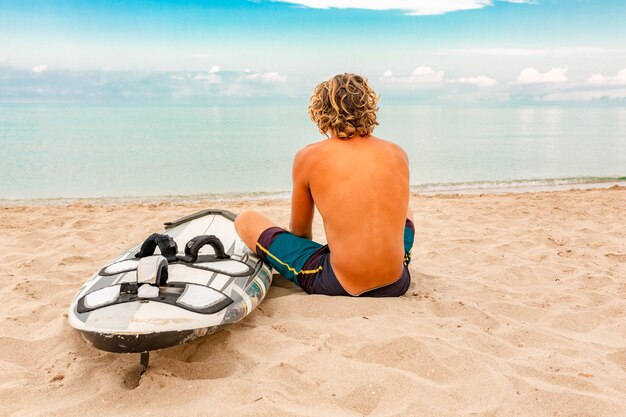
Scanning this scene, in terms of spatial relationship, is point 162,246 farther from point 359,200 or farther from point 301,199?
point 359,200

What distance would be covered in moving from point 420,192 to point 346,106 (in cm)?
781

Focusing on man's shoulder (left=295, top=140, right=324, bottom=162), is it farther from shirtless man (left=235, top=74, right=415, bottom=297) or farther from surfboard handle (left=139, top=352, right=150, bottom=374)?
surfboard handle (left=139, top=352, right=150, bottom=374)

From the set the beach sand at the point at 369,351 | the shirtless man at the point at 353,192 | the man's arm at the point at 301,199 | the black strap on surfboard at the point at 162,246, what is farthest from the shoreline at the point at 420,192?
the shirtless man at the point at 353,192

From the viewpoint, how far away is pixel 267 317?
3098 millimetres

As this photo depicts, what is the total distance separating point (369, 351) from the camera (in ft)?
8.43

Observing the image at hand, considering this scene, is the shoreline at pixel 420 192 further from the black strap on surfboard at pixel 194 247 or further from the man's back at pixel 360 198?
the man's back at pixel 360 198

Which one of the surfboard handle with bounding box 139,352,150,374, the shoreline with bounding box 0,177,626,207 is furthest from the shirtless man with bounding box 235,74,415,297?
the shoreline with bounding box 0,177,626,207

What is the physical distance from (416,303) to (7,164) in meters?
14.1

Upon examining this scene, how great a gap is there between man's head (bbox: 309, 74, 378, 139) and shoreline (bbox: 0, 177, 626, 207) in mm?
6262

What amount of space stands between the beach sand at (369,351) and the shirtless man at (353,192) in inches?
6.6

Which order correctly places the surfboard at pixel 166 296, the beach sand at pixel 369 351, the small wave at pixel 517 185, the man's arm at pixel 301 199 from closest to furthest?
the beach sand at pixel 369 351 → the surfboard at pixel 166 296 → the man's arm at pixel 301 199 → the small wave at pixel 517 185

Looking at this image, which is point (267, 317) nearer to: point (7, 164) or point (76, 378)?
point (76, 378)

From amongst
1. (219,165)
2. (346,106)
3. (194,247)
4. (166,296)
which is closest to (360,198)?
(346,106)

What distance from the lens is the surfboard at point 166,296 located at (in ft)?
7.82
